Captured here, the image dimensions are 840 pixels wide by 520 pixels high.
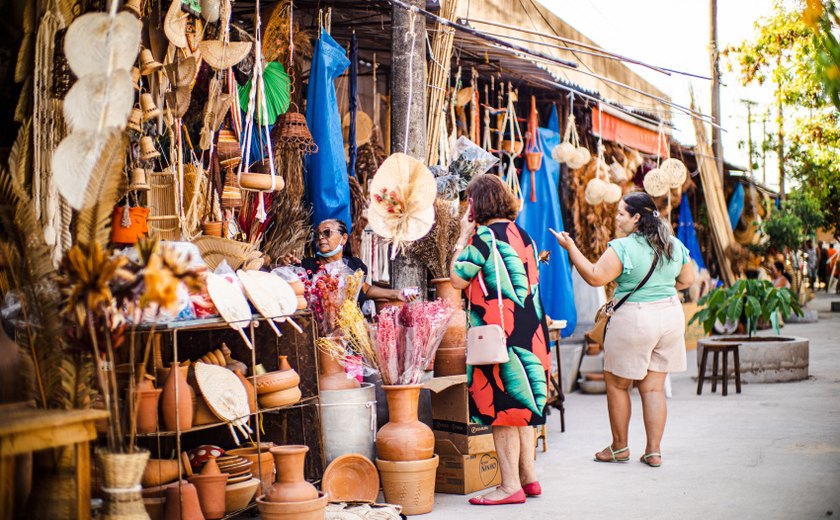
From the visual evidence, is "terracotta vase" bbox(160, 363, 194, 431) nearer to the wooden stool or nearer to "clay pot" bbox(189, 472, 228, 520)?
"clay pot" bbox(189, 472, 228, 520)

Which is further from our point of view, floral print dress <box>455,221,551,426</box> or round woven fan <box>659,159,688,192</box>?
round woven fan <box>659,159,688,192</box>

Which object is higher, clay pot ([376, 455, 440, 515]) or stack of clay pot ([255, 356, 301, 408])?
stack of clay pot ([255, 356, 301, 408])

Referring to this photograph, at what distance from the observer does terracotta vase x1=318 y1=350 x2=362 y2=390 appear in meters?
4.84

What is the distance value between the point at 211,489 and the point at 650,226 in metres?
2.96

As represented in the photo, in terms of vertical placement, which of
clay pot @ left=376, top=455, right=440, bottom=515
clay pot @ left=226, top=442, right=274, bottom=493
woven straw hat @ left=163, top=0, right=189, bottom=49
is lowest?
clay pot @ left=376, top=455, right=440, bottom=515

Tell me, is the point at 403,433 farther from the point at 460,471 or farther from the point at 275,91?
the point at 275,91

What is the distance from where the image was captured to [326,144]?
5926 millimetres

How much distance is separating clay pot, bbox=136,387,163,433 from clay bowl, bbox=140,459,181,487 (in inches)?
6.2

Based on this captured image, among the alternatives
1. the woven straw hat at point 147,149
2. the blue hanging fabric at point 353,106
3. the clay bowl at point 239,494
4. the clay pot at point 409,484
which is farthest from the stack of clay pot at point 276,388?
the blue hanging fabric at point 353,106

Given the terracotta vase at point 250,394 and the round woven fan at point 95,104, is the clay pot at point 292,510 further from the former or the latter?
the round woven fan at point 95,104

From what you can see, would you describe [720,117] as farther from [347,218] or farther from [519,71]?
[347,218]

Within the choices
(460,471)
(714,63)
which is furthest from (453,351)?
(714,63)

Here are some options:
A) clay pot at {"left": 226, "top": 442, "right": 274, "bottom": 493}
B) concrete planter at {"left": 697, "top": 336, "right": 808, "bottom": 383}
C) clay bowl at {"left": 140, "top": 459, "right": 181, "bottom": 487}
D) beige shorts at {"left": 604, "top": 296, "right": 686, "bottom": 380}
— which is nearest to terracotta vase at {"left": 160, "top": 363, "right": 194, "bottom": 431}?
clay bowl at {"left": 140, "top": 459, "right": 181, "bottom": 487}

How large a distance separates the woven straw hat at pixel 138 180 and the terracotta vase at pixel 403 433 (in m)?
1.53
